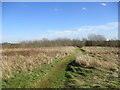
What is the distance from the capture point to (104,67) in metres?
7.86

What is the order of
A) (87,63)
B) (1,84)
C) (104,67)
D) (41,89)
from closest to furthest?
(41,89) → (1,84) → (104,67) → (87,63)

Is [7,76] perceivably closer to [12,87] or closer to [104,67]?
[12,87]

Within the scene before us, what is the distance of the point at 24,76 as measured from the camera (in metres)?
6.35

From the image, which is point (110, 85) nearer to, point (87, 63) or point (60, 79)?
point (60, 79)

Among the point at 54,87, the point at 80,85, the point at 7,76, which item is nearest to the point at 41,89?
the point at 54,87

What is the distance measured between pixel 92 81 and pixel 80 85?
0.82 meters

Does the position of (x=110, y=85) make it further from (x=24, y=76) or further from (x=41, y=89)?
(x=24, y=76)

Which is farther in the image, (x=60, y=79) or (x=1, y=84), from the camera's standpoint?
(x=60, y=79)

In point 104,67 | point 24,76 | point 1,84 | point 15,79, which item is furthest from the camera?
point 104,67

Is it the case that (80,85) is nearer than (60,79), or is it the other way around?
(80,85)

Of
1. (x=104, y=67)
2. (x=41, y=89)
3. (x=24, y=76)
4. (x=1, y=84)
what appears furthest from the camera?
(x=104, y=67)

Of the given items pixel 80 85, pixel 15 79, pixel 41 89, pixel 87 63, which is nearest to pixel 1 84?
pixel 15 79

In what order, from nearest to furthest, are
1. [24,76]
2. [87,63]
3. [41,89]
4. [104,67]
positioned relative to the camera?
[41,89], [24,76], [104,67], [87,63]

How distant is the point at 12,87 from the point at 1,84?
73 cm
